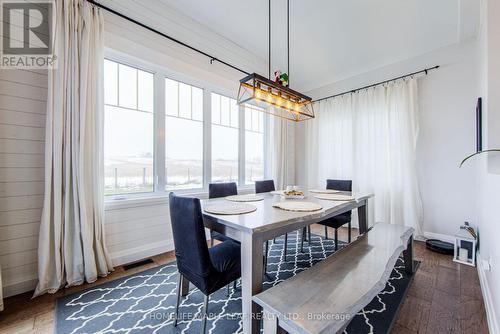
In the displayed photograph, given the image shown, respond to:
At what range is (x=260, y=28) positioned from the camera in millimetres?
2887

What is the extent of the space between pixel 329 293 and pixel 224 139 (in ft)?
9.08

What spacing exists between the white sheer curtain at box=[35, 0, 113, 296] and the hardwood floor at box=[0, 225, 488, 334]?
0.47 feet

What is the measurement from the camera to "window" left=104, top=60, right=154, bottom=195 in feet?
7.72

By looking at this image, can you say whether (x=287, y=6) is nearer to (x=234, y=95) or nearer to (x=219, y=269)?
(x=234, y=95)

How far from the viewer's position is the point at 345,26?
2.70 m

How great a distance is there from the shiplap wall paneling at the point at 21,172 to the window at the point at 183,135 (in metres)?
1.22

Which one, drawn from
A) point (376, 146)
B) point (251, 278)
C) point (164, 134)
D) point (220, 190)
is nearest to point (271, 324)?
point (251, 278)

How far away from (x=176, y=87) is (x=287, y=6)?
1.72m

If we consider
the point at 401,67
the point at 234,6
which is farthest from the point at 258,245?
the point at 401,67

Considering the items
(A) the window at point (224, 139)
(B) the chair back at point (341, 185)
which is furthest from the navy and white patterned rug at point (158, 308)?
(A) the window at point (224, 139)

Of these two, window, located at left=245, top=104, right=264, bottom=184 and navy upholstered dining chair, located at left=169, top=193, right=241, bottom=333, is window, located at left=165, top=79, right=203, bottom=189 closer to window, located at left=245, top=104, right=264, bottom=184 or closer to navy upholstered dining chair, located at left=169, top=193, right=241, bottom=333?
window, located at left=245, top=104, right=264, bottom=184

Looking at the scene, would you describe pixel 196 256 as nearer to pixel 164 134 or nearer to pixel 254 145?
pixel 164 134

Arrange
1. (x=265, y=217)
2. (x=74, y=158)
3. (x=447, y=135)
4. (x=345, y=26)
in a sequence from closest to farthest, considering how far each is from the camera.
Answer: (x=265, y=217) → (x=74, y=158) → (x=345, y=26) → (x=447, y=135)

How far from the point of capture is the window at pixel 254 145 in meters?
3.86
